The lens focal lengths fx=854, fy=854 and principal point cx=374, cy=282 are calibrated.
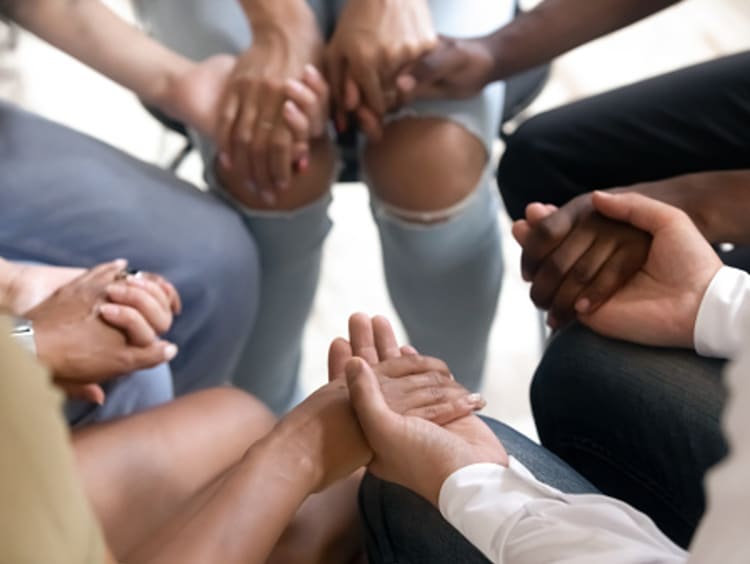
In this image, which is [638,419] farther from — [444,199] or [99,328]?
[99,328]

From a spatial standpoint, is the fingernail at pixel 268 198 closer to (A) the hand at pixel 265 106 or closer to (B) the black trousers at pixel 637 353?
(A) the hand at pixel 265 106

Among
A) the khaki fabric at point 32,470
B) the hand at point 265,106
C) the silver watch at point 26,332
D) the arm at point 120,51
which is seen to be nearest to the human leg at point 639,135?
the hand at point 265,106

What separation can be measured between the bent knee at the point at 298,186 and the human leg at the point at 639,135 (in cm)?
19

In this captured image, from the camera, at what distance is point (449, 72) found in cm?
86

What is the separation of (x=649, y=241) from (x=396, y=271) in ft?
1.22

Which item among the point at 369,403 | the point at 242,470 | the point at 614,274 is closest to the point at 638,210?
the point at 614,274

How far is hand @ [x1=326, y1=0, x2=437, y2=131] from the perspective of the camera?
87 centimetres

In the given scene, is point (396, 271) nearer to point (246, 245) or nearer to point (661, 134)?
point (246, 245)

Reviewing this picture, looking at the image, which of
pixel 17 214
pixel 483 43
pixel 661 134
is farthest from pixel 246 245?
pixel 661 134

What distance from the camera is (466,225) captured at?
92cm

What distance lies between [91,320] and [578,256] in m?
0.42

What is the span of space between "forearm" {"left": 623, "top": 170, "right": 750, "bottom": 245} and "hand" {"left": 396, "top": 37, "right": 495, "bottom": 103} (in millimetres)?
226

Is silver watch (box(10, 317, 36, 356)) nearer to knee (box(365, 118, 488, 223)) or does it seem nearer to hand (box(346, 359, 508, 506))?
hand (box(346, 359, 508, 506))

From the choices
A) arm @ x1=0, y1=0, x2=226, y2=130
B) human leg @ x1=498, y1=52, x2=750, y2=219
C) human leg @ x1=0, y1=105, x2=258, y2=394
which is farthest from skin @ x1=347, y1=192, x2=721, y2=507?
arm @ x1=0, y1=0, x2=226, y2=130
